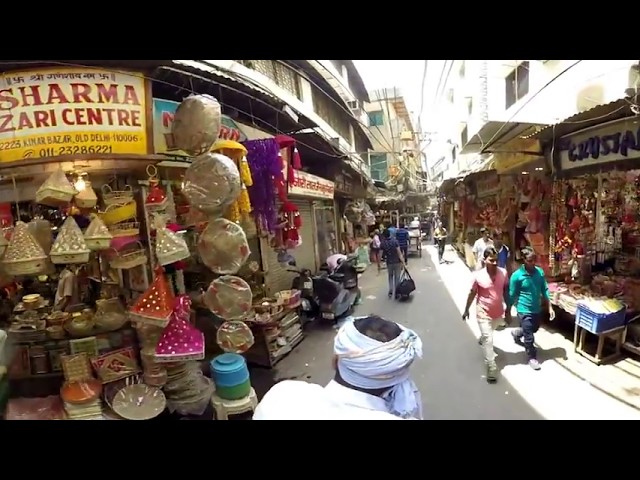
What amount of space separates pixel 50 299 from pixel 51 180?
57.7 inches

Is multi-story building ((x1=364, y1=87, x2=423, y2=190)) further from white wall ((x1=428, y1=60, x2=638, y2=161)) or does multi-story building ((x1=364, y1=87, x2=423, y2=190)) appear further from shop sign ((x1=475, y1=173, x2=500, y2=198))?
white wall ((x1=428, y1=60, x2=638, y2=161))

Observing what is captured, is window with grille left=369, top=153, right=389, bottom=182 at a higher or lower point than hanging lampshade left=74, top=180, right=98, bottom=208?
higher

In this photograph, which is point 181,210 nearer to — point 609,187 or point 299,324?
point 299,324

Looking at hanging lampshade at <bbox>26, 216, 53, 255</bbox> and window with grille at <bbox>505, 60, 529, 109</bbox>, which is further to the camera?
window with grille at <bbox>505, 60, 529, 109</bbox>

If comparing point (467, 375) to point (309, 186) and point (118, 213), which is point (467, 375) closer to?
point (118, 213)

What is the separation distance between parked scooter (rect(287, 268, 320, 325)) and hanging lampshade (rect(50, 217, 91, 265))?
11.0 ft

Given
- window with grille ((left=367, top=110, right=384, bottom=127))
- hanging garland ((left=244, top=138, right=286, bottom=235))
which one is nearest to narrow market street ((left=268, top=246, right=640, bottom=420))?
hanging garland ((left=244, top=138, right=286, bottom=235))

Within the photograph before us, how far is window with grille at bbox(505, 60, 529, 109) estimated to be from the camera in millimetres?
6329

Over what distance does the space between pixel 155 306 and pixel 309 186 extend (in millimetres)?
3861

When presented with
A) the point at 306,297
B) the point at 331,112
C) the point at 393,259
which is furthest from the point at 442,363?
the point at 331,112

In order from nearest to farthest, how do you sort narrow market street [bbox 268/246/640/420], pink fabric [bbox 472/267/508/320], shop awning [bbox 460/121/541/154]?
1. narrow market street [bbox 268/246/640/420]
2. pink fabric [bbox 472/267/508/320]
3. shop awning [bbox 460/121/541/154]

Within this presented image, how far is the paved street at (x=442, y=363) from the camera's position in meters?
2.84

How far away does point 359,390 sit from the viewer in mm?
1216
